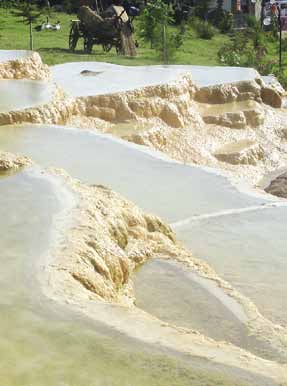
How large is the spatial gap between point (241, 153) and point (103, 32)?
33.5ft

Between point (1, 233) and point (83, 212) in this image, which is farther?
point (83, 212)

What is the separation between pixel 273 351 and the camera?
400 centimetres

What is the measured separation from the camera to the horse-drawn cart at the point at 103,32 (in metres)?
21.2

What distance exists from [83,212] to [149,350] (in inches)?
75.8

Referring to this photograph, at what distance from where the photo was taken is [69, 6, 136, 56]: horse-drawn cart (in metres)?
21.2

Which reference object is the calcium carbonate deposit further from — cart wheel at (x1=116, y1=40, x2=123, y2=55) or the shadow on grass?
cart wheel at (x1=116, y1=40, x2=123, y2=55)

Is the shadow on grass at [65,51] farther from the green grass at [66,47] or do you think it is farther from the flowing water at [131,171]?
the flowing water at [131,171]

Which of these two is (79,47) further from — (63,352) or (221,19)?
(63,352)

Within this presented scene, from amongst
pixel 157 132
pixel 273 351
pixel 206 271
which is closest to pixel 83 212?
pixel 206 271

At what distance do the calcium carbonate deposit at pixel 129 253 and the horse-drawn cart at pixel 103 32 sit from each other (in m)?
9.21

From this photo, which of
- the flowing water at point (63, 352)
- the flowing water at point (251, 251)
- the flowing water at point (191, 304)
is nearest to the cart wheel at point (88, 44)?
Answer: the flowing water at point (251, 251)

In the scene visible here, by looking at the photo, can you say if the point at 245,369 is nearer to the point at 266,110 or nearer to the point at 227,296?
the point at 227,296

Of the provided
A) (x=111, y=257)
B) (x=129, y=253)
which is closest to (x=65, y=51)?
(x=129, y=253)

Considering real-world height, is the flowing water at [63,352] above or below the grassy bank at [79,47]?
below
